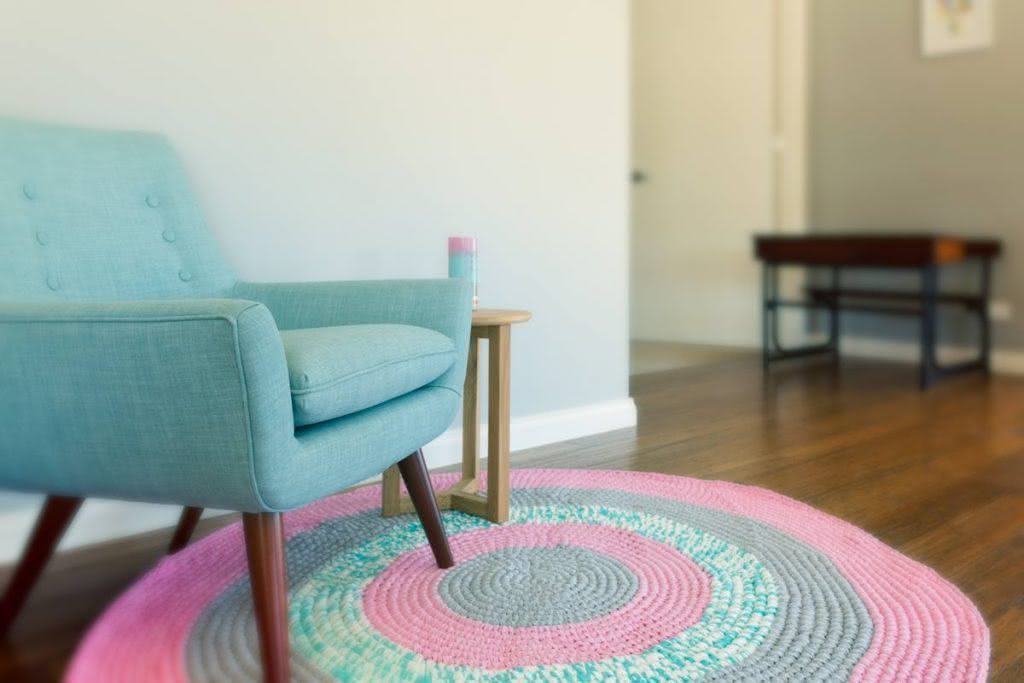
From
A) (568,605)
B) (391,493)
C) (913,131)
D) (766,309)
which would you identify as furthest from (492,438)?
(913,131)

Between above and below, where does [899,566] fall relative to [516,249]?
below

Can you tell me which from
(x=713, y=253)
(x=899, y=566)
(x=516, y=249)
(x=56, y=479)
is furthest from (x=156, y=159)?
(x=713, y=253)

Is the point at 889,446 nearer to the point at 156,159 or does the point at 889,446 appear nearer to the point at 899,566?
the point at 899,566

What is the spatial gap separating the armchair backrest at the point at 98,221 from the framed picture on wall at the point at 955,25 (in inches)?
141

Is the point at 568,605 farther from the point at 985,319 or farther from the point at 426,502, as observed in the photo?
the point at 985,319

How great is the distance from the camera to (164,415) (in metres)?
1.11

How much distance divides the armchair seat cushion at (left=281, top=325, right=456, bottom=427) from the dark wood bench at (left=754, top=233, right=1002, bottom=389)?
2731mm

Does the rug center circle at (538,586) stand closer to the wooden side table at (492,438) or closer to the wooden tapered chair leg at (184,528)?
the wooden side table at (492,438)

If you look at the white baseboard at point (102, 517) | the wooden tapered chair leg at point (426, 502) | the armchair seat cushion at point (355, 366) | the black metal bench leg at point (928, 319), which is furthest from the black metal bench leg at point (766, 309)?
the armchair seat cushion at point (355, 366)

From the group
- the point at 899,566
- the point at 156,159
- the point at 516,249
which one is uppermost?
the point at 156,159

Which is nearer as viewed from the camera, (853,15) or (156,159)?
(156,159)

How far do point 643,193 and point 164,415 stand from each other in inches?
166

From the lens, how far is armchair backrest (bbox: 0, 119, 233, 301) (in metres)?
1.48

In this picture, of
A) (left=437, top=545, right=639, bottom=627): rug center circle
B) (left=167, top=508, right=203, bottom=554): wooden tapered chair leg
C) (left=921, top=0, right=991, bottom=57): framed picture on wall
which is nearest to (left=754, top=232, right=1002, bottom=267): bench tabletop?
(left=921, top=0, right=991, bottom=57): framed picture on wall
